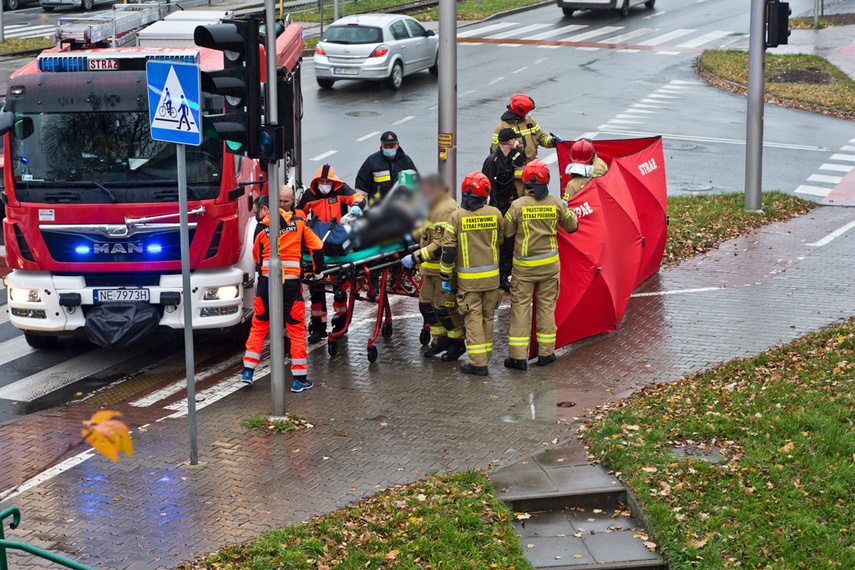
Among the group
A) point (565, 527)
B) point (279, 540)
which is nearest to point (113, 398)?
point (279, 540)

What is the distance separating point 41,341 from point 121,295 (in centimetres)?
177

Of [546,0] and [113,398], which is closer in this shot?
[113,398]

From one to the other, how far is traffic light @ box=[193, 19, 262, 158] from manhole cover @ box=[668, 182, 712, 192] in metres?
11.4

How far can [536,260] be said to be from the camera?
10.3m

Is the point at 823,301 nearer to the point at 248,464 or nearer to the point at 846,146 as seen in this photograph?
the point at 248,464


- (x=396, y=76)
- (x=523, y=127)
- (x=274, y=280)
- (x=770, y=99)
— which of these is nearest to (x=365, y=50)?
(x=396, y=76)

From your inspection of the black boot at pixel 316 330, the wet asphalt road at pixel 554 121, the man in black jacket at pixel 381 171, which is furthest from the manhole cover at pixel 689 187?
the black boot at pixel 316 330

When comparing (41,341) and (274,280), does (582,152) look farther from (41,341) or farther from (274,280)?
(41,341)

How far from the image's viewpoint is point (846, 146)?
21672mm

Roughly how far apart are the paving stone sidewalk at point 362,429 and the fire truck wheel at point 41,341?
2.00 meters

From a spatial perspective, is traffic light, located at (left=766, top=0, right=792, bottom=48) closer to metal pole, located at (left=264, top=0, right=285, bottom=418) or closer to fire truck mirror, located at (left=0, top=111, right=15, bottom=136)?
metal pole, located at (left=264, top=0, right=285, bottom=418)

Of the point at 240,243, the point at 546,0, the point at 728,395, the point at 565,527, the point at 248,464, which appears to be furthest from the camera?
the point at 546,0

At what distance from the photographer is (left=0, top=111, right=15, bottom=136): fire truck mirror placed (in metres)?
9.95

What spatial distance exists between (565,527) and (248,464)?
103 inches
